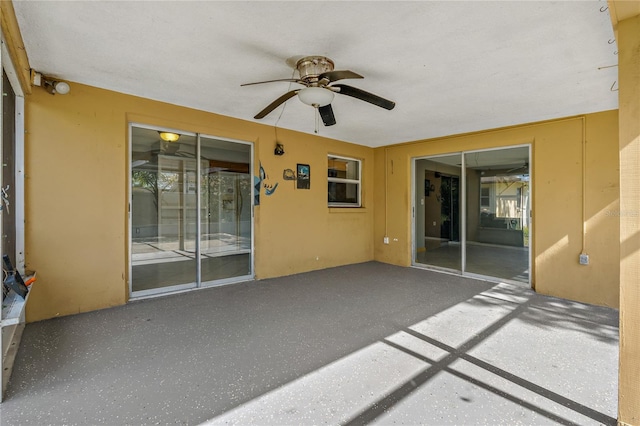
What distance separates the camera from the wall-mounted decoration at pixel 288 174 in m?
4.94

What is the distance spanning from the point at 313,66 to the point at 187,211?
2896 mm

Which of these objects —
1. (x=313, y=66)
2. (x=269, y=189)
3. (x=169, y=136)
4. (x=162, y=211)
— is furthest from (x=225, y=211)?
(x=313, y=66)

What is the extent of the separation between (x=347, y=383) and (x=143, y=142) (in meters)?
3.66

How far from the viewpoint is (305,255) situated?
5.25 meters

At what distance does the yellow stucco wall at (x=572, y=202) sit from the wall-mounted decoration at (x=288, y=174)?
3023mm

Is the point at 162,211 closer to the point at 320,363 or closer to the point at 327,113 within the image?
the point at 327,113

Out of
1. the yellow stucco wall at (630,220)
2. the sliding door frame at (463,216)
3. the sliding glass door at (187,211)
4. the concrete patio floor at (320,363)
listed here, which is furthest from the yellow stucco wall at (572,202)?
the sliding glass door at (187,211)

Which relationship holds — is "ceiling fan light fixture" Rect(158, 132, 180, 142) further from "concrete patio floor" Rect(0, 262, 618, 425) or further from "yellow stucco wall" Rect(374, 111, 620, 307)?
"yellow stucco wall" Rect(374, 111, 620, 307)

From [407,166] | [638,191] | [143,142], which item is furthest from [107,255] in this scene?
[407,166]

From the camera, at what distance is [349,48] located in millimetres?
2350

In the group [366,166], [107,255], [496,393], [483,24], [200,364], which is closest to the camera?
[496,393]

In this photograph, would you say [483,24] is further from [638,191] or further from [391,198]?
[391,198]

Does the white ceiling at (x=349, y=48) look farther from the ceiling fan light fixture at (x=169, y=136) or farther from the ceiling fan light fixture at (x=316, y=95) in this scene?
the ceiling fan light fixture at (x=169, y=136)

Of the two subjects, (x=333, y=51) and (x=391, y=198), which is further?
(x=391, y=198)
